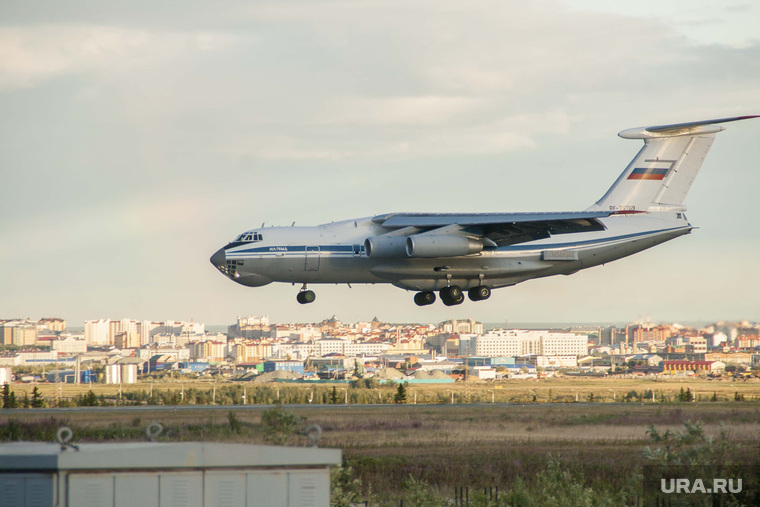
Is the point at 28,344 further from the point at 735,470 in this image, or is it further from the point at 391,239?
the point at 735,470

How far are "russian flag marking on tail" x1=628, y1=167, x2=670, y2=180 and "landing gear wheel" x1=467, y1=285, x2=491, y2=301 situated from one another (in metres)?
6.97

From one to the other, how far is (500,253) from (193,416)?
10802 millimetres

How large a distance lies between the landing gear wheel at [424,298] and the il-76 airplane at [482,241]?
3 cm

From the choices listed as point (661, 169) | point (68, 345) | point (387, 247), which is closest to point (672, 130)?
point (661, 169)

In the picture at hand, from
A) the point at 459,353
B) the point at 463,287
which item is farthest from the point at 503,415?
the point at 459,353

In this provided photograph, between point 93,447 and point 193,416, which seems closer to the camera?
point 93,447

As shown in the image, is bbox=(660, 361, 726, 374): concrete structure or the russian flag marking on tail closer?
the russian flag marking on tail

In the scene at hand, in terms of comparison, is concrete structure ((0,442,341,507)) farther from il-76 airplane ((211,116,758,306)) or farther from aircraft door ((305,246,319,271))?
aircraft door ((305,246,319,271))

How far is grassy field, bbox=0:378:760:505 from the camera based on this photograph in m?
15.3

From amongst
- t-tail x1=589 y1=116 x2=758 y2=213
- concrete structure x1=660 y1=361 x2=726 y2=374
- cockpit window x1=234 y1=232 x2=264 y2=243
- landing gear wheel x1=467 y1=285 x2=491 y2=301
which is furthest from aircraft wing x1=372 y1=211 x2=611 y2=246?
concrete structure x1=660 y1=361 x2=726 y2=374

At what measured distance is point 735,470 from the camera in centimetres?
1276

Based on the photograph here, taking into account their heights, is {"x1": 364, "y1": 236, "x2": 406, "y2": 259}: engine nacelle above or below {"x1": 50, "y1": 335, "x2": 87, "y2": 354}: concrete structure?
above

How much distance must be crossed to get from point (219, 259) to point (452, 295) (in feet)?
24.6

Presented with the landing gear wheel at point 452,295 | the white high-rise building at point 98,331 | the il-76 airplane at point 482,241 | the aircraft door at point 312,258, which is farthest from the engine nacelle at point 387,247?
the white high-rise building at point 98,331
